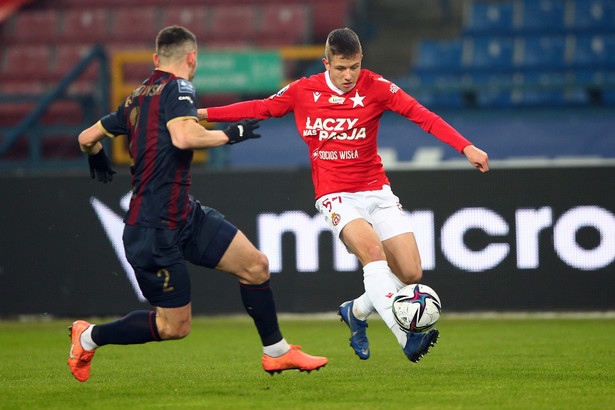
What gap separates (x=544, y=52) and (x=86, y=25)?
8.33 meters

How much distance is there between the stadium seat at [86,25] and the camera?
17061 mm

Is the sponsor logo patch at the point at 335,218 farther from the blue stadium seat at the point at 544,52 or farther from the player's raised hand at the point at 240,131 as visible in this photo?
the blue stadium seat at the point at 544,52

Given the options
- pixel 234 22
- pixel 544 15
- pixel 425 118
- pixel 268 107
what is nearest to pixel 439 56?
pixel 544 15

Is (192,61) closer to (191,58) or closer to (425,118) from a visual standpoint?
(191,58)

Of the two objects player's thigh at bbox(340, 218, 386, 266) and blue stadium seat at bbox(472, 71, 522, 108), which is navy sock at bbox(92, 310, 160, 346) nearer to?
player's thigh at bbox(340, 218, 386, 266)

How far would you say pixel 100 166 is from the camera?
19.1 ft

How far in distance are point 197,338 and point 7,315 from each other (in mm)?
2528

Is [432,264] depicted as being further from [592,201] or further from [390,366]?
[390,366]

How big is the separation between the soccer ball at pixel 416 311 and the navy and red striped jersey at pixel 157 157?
4.60 ft

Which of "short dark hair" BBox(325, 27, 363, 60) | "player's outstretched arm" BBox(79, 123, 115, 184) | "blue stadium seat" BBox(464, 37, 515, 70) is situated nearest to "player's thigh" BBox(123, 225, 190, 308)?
"player's outstretched arm" BBox(79, 123, 115, 184)

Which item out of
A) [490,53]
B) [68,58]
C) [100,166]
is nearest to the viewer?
[100,166]

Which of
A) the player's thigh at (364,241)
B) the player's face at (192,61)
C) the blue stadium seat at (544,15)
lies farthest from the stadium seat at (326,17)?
the player's face at (192,61)

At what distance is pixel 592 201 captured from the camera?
940 centimetres

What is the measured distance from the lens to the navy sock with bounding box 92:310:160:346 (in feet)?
17.5
